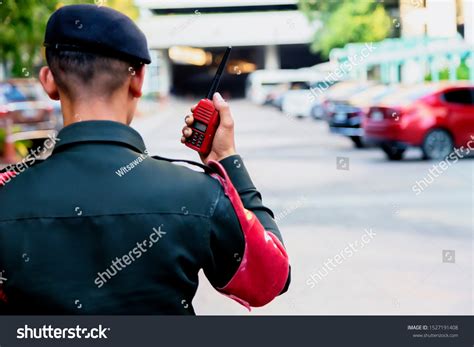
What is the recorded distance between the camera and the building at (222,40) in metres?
49.6

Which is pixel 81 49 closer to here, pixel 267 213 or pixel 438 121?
pixel 267 213

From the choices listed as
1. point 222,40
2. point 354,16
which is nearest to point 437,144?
point 354,16

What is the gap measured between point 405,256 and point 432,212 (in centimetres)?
247

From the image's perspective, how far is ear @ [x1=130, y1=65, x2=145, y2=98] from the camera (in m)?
1.75

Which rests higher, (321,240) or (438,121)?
(321,240)

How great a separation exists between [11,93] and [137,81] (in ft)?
56.7

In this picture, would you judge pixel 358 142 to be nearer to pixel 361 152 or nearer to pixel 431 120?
pixel 361 152

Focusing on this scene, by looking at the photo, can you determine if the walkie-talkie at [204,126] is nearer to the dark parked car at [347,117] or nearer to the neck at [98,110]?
the neck at [98,110]

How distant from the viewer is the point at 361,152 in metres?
18.5

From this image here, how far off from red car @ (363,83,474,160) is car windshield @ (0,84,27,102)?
7.73 m

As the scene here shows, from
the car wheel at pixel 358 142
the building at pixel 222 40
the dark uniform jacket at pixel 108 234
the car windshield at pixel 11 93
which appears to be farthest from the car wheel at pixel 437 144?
the building at pixel 222 40
